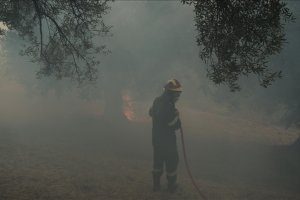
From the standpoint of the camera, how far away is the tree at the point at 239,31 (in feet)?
22.1

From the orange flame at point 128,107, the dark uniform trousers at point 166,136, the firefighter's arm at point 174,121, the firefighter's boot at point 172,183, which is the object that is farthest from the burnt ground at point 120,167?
the orange flame at point 128,107

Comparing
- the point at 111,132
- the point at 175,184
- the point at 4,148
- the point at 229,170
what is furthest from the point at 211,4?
the point at 111,132

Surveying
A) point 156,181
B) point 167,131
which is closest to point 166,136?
point 167,131

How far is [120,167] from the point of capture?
13.8 metres

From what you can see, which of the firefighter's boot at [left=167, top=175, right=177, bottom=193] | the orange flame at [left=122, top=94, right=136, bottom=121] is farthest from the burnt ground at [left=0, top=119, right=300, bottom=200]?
the orange flame at [left=122, top=94, right=136, bottom=121]

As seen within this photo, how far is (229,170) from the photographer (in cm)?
1498

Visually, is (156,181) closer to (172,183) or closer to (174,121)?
(172,183)

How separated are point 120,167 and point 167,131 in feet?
10.3

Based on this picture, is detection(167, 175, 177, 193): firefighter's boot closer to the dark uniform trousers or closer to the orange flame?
the dark uniform trousers

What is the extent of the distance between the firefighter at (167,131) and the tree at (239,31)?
12.9 ft

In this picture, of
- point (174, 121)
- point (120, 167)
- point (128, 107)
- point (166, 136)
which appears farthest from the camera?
point (128, 107)

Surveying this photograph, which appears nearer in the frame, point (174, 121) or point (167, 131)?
point (174, 121)

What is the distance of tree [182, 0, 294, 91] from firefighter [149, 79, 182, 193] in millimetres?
3926

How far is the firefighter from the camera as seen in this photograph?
36.9 feet
